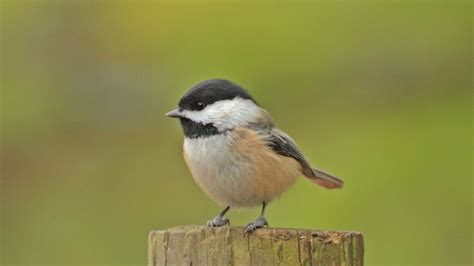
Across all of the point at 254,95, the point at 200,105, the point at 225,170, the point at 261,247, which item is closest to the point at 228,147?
the point at 225,170

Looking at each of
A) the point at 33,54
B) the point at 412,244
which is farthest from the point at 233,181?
the point at 33,54

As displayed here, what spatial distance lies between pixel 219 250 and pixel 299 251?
0.28 meters

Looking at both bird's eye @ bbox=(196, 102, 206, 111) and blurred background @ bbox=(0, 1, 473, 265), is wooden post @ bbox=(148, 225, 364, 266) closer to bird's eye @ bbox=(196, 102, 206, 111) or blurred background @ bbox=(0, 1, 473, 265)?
bird's eye @ bbox=(196, 102, 206, 111)

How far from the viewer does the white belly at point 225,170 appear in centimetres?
430

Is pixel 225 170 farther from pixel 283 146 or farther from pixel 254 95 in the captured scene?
pixel 254 95

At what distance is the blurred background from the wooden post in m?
3.95

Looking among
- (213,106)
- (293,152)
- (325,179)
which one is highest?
(213,106)

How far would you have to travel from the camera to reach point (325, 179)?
5000 mm

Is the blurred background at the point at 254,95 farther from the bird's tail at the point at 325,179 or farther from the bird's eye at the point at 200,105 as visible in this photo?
the bird's eye at the point at 200,105

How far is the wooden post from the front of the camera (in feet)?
10.2

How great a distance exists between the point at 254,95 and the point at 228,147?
4993 mm

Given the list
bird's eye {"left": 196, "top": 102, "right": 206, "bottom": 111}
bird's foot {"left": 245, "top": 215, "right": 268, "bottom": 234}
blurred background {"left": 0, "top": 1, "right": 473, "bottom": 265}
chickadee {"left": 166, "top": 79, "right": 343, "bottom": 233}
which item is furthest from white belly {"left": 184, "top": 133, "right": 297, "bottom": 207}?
blurred background {"left": 0, "top": 1, "right": 473, "bottom": 265}

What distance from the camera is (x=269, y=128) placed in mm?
4633

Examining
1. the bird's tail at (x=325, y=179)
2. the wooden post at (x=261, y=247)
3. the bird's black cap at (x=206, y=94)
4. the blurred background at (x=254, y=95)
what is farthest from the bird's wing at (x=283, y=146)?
the blurred background at (x=254, y=95)
